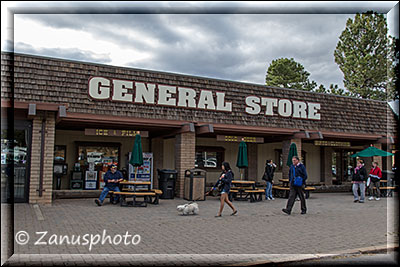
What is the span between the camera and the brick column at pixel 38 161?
1216 centimetres

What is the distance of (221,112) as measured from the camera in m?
15.6

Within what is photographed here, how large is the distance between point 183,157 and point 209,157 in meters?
5.02

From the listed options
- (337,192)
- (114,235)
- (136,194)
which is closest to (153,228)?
(114,235)

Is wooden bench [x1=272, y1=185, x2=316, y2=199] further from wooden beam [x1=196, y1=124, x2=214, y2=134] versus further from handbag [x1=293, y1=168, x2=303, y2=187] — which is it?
handbag [x1=293, y1=168, x2=303, y2=187]

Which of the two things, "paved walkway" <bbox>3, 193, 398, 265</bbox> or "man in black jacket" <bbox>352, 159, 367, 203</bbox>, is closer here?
"paved walkway" <bbox>3, 193, 398, 265</bbox>

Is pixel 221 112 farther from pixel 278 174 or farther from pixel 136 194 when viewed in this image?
pixel 278 174

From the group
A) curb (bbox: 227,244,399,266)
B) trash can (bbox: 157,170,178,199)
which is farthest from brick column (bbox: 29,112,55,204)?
curb (bbox: 227,244,399,266)

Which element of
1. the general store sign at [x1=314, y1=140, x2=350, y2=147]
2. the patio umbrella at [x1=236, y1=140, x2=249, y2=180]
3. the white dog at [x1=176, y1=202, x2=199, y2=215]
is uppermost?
the general store sign at [x1=314, y1=140, x2=350, y2=147]

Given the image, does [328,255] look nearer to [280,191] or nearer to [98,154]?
[280,191]

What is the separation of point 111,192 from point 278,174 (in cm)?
1139

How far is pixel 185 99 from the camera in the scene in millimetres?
14945

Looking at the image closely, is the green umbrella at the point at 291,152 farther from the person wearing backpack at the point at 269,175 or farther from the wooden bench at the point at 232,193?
the wooden bench at the point at 232,193

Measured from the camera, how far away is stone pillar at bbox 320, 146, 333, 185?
878 inches

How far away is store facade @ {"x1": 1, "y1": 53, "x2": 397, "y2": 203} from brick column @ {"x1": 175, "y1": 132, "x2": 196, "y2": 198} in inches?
1.5
